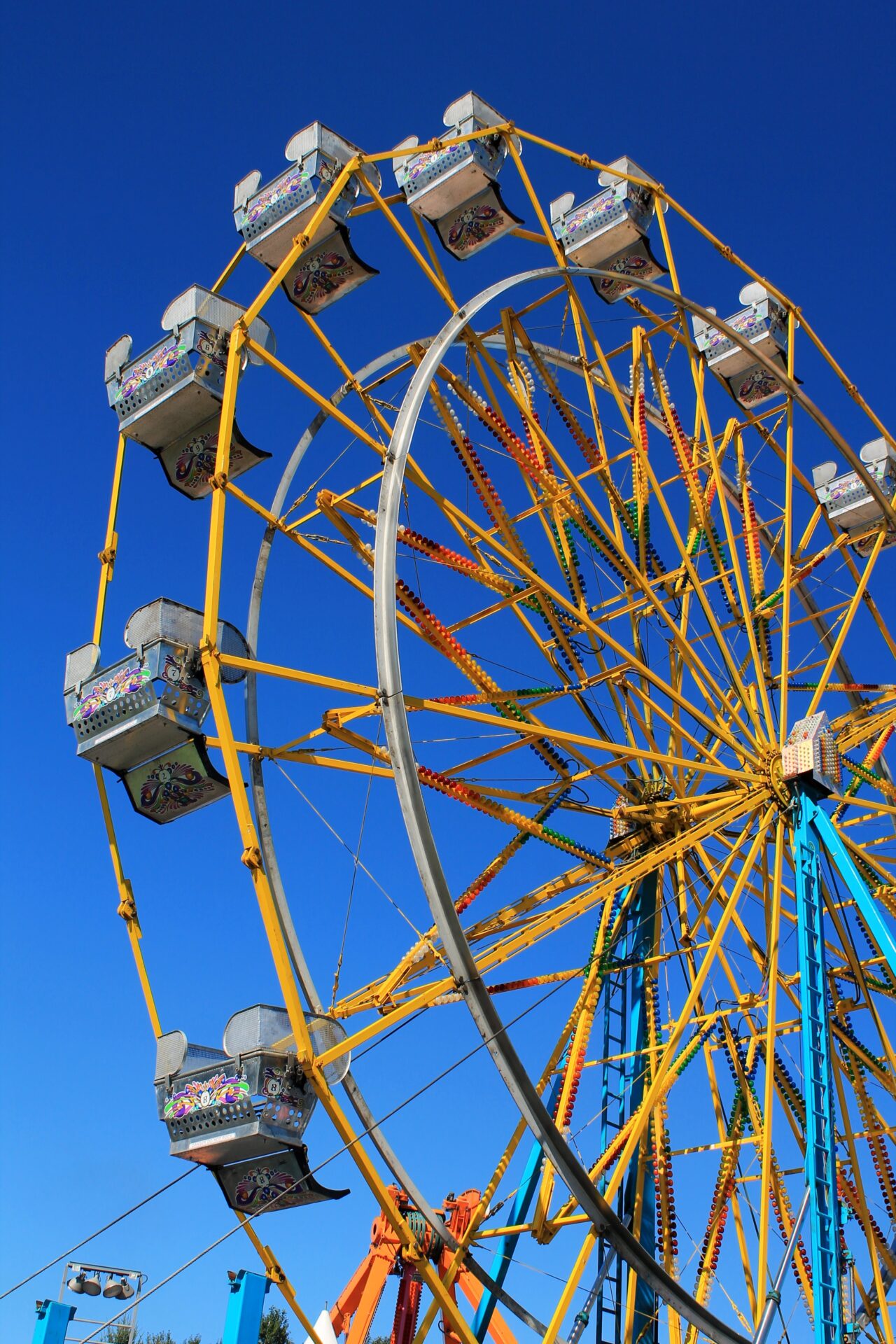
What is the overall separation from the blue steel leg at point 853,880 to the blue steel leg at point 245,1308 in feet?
15.3

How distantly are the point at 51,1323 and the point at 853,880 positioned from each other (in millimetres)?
6103

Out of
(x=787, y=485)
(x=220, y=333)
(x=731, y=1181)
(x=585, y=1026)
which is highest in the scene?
(x=220, y=333)

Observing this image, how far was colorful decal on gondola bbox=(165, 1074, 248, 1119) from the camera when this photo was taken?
9.97 metres

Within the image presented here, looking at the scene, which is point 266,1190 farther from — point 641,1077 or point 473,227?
point 473,227

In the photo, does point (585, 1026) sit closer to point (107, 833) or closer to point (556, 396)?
point (107, 833)

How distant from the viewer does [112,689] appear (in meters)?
11.2

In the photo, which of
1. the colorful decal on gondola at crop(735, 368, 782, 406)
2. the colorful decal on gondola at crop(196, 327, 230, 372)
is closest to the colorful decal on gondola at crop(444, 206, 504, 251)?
the colorful decal on gondola at crop(196, 327, 230, 372)

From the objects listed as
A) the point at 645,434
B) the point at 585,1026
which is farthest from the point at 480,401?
the point at 585,1026

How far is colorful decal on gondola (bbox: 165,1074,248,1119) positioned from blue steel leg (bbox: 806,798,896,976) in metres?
4.38

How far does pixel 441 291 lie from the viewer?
1281 cm

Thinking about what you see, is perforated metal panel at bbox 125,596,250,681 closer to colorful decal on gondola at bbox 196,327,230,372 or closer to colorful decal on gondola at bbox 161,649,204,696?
colorful decal on gondola at bbox 161,649,204,696

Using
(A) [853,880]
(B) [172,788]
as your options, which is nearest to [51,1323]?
(B) [172,788]

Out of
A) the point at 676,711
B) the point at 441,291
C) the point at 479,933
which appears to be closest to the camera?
the point at 479,933

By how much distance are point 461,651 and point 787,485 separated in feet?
14.0
